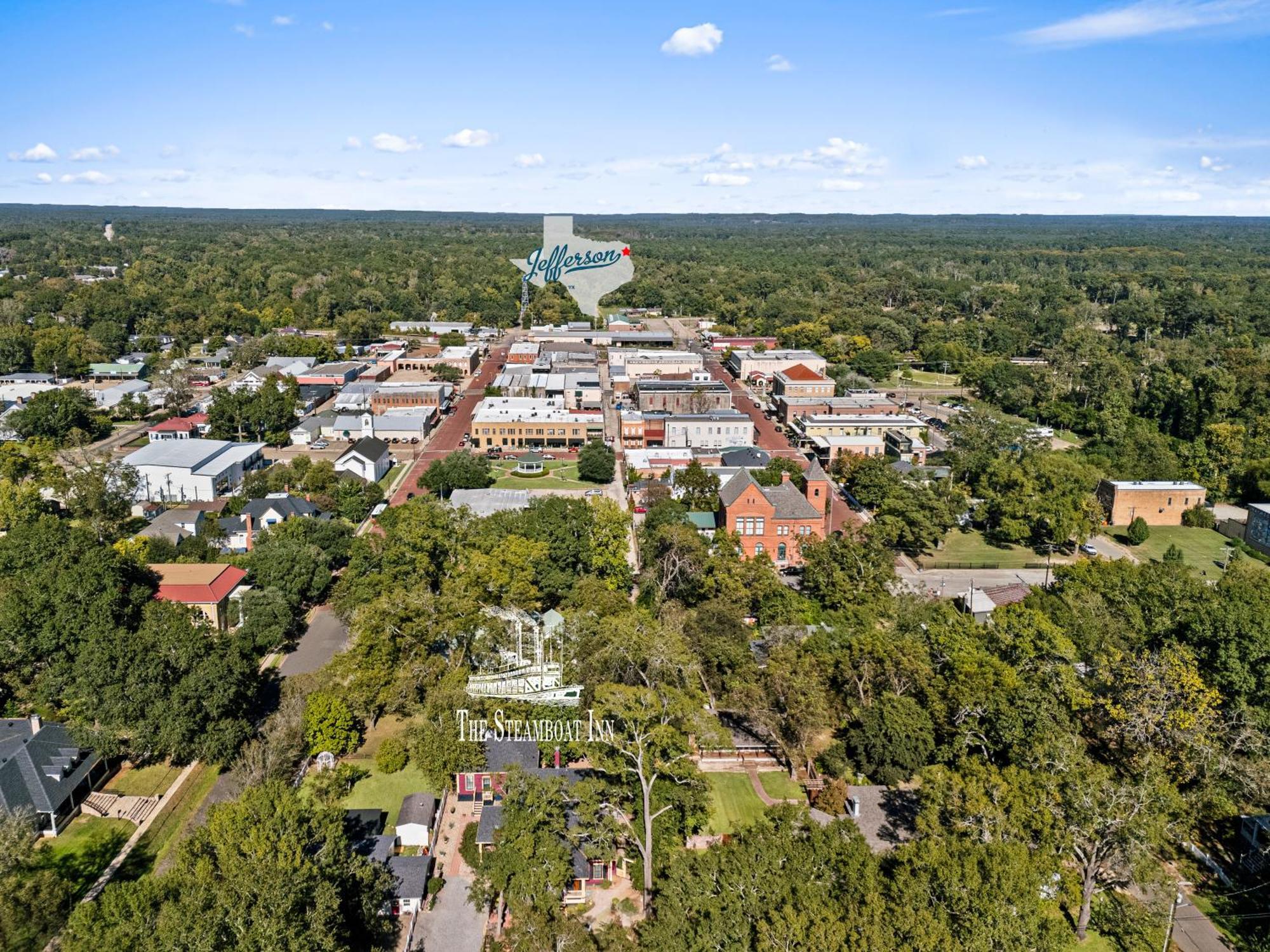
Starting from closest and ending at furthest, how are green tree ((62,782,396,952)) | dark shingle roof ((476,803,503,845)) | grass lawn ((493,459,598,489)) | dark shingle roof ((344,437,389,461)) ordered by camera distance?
green tree ((62,782,396,952))
dark shingle roof ((476,803,503,845))
grass lawn ((493,459,598,489))
dark shingle roof ((344,437,389,461))

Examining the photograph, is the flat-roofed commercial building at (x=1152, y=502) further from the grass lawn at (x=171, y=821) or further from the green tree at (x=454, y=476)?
the grass lawn at (x=171, y=821)

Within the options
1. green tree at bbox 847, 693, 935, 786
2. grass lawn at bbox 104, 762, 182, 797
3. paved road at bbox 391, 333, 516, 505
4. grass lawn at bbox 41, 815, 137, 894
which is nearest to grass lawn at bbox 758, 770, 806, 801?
green tree at bbox 847, 693, 935, 786

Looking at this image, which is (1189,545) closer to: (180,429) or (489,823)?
(489,823)

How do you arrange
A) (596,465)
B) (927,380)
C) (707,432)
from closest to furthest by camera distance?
(596,465), (707,432), (927,380)

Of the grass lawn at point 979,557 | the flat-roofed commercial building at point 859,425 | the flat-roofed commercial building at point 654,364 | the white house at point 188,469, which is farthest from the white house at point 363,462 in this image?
the grass lawn at point 979,557

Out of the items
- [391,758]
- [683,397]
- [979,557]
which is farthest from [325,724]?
[683,397]

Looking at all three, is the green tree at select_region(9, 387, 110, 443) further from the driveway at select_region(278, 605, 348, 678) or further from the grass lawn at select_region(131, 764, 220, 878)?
the grass lawn at select_region(131, 764, 220, 878)
